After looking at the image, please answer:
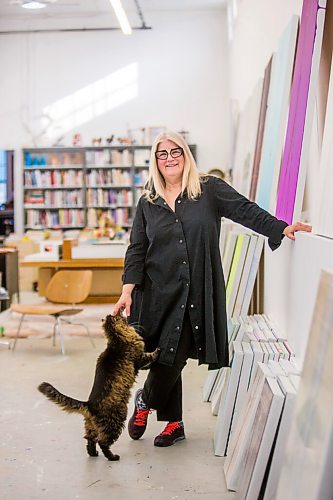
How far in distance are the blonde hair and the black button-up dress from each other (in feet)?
0.14

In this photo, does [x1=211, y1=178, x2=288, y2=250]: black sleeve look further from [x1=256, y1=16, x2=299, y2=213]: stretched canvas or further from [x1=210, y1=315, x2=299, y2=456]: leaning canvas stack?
[x1=256, y1=16, x2=299, y2=213]: stretched canvas

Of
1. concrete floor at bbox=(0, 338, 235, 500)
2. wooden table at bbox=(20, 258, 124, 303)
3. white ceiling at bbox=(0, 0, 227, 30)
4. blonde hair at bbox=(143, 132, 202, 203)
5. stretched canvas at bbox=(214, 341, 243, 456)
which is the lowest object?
wooden table at bbox=(20, 258, 124, 303)

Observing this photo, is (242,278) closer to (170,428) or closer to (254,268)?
(254,268)

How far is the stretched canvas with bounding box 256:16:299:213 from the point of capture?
4406mm

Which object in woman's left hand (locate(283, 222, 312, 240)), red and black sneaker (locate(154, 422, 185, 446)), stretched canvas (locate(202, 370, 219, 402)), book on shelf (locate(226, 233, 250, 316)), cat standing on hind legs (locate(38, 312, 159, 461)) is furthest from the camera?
stretched canvas (locate(202, 370, 219, 402))

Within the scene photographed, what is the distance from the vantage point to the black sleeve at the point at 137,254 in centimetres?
393

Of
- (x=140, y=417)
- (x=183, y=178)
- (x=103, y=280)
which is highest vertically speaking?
(x=183, y=178)

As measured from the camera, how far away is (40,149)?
44.7ft

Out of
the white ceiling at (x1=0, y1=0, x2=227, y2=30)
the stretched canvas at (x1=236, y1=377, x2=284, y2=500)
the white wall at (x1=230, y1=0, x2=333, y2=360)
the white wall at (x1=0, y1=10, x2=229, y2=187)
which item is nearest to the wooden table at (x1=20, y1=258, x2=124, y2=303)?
the white wall at (x1=230, y1=0, x2=333, y2=360)

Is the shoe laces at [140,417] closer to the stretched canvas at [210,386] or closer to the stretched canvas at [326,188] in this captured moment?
the stretched canvas at [210,386]

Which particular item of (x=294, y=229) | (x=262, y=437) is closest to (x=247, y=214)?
(x=294, y=229)

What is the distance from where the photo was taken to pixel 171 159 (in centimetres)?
392

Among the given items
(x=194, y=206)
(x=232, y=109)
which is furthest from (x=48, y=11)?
(x=194, y=206)

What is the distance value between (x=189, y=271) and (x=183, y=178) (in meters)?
0.51
